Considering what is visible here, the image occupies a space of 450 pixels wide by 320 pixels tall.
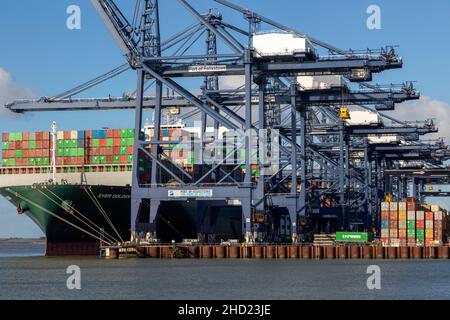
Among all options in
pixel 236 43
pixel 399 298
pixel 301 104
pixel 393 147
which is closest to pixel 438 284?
pixel 399 298

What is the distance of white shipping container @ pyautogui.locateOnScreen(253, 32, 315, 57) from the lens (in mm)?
67562

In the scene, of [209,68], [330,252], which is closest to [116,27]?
[209,68]

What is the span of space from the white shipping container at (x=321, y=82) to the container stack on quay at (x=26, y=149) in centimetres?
2078

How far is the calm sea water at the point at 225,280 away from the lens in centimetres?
4212

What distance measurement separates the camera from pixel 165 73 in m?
71.3

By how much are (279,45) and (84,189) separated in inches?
706

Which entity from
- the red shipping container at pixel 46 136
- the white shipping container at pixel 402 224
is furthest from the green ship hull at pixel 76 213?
the white shipping container at pixel 402 224

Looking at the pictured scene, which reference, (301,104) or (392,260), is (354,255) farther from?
(301,104)

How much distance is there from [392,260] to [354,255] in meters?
3.35

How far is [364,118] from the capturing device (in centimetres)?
8988

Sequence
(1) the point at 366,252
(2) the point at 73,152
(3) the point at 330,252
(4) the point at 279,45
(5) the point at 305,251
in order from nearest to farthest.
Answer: (4) the point at 279,45 → (5) the point at 305,251 → (3) the point at 330,252 → (1) the point at 366,252 → (2) the point at 73,152

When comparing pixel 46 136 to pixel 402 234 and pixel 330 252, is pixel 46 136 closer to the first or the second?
pixel 330 252

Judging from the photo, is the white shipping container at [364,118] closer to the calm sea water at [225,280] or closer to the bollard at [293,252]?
the bollard at [293,252]
